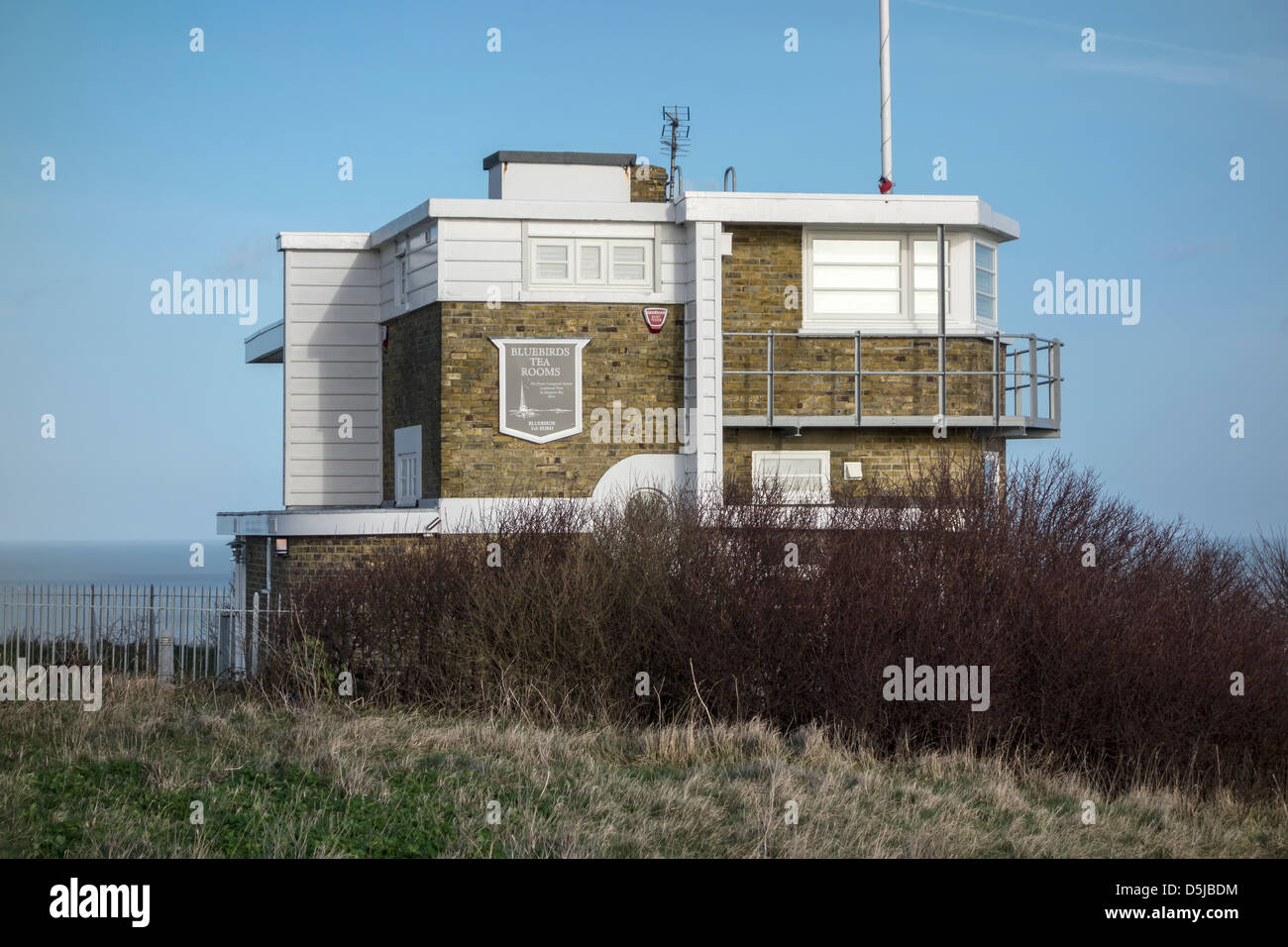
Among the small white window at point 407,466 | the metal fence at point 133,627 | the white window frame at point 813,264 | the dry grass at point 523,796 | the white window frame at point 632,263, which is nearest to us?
the dry grass at point 523,796

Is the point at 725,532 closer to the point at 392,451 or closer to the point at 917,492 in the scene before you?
the point at 917,492

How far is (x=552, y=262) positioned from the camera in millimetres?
21750

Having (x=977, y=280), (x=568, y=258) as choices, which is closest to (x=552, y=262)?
(x=568, y=258)

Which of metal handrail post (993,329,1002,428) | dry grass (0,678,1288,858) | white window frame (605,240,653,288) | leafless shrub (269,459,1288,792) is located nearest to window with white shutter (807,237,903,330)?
metal handrail post (993,329,1002,428)

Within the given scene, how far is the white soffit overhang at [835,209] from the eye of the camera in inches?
852

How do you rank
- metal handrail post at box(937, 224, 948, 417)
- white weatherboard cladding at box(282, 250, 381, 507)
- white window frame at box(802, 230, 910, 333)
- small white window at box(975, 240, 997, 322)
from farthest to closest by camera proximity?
white weatherboard cladding at box(282, 250, 381, 507) → small white window at box(975, 240, 997, 322) → white window frame at box(802, 230, 910, 333) → metal handrail post at box(937, 224, 948, 417)

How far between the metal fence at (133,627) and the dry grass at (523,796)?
3.66m

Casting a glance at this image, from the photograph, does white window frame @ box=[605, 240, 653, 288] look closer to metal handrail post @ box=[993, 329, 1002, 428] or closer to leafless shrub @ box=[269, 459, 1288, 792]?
leafless shrub @ box=[269, 459, 1288, 792]

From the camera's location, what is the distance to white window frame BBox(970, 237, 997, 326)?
902 inches

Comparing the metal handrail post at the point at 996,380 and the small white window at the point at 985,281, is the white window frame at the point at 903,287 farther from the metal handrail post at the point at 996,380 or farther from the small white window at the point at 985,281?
the metal handrail post at the point at 996,380

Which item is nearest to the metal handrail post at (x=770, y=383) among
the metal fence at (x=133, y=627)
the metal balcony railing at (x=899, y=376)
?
the metal balcony railing at (x=899, y=376)

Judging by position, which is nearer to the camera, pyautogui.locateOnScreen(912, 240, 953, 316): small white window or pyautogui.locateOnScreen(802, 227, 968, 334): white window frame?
pyautogui.locateOnScreen(802, 227, 968, 334): white window frame

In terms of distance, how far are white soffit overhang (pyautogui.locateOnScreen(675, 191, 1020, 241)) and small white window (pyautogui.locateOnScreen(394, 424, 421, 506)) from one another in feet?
18.8

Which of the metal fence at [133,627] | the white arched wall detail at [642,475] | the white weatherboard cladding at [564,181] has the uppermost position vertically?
the white weatherboard cladding at [564,181]
